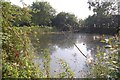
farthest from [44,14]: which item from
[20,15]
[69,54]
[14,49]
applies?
[14,49]

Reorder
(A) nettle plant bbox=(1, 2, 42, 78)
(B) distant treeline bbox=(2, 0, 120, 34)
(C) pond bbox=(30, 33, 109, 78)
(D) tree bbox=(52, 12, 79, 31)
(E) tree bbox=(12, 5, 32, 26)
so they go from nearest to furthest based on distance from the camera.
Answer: (A) nettle plant bbox=(1, 2, 42, 78) → (E) tree bbox=(12, 5, 32, 26) → (C) pond bbox=(30, 33, 109, 78) → (B) distant treeline bbox=(2, 0, 120, 34) → (D) tree bbox=(52, 12, 79, 31)

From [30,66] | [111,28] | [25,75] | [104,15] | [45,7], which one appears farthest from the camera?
[45,7]

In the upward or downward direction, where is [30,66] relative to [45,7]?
downward

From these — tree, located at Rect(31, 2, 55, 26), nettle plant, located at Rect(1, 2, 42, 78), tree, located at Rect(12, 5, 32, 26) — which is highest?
tree, located at Rect(31, 2, 55, 26)

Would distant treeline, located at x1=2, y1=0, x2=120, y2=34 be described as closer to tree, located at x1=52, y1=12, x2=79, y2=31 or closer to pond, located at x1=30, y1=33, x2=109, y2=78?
tree, located at x1=52, y1=12, x2=79, y2=31

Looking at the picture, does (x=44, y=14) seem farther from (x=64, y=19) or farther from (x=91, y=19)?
(x=91, y=19)

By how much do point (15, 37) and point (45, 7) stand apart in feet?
139

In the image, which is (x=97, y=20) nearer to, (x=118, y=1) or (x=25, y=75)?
(x=118, y=1)

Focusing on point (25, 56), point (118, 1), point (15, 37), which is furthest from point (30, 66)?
point (118, 1)

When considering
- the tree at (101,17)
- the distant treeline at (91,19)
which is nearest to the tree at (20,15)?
the distant treeline at (91,19)

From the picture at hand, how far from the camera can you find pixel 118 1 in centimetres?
3844

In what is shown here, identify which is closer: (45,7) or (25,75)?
(25,75)

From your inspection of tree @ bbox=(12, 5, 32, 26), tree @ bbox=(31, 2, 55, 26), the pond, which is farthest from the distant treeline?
tree @ bbox=(12, 5, 32, 26)

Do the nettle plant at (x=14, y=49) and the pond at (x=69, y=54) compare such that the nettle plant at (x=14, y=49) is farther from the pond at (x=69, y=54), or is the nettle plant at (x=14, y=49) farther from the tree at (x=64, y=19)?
the tree at (x=64, y=19)
